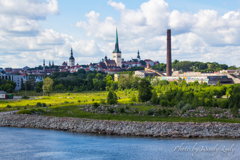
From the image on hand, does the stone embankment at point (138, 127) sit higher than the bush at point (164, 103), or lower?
lower

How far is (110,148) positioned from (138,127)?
6843 millimetres

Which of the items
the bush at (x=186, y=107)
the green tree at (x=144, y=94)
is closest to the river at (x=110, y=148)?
the bush at (x=186, y=107)

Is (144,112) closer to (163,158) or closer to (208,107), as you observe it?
(208,107)

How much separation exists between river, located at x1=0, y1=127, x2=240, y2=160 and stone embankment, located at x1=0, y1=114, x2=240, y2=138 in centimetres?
140

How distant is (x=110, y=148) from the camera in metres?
27.9

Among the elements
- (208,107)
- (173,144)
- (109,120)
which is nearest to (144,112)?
(109,120)

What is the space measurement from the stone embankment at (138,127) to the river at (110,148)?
4.58ft

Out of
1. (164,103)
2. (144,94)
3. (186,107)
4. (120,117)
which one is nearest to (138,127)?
(120,117)

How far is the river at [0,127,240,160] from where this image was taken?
25688 millimetres

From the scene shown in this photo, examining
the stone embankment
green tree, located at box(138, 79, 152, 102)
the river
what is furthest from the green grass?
green tree, located at box(138, 79, 152, 102)

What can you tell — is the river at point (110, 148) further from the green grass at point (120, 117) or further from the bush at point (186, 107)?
the bush at point (186, 107)

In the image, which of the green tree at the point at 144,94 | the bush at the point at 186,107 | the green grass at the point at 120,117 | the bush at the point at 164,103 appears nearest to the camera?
the green grass at the point at 120,117

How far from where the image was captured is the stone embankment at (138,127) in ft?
104

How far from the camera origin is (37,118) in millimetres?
40625
